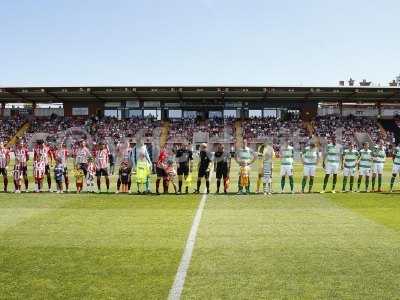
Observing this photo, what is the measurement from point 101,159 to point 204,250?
36.5 feet

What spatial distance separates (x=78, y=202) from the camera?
16391mm

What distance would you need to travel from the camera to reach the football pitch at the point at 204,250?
705 cm

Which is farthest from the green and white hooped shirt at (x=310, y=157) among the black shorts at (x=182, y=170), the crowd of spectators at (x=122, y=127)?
the crowd of spectators at (x=122, y=127)

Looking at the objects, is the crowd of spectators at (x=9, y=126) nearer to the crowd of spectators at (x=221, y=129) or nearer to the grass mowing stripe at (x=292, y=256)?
the crowd of spectators at (x=221, y=129)

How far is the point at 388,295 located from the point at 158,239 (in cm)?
480

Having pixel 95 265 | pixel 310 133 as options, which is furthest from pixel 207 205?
pixel 310 133

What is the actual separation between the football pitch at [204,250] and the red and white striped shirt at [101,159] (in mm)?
3655

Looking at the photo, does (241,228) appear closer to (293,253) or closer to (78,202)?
(293,253)

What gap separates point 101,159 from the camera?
19766 millimetres

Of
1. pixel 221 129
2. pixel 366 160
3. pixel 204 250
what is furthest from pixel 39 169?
pixel 221 129

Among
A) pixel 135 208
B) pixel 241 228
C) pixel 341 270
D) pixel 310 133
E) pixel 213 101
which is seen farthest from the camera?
pixel 213 101

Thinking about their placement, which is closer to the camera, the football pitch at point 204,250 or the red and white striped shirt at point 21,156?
the football pitch at point 204,250

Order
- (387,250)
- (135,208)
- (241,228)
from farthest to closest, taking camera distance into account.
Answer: (135,208)
(241,228)
(387,250)

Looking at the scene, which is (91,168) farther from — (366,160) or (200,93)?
(200,93)
